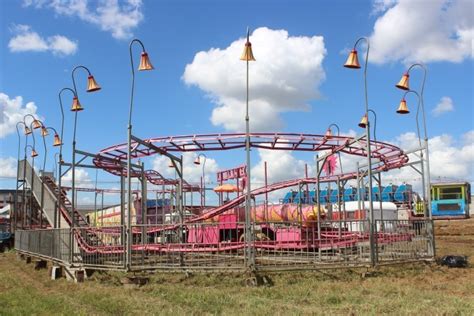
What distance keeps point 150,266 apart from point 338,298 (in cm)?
528

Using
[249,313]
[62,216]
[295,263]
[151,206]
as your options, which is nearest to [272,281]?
[295,263]

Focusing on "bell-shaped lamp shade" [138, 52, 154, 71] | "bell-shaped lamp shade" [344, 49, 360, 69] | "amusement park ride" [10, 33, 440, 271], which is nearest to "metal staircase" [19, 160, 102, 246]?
"amusement park ride" [10, 33, 440, 271]

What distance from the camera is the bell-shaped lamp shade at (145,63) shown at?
13.8 metres

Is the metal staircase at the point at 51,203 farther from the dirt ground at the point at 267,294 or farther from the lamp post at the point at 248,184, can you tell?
the lamp post at the point at 248,184

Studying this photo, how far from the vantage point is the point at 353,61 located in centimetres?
1400

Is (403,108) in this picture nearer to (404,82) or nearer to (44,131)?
(404,82)

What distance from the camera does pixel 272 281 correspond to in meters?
13.0

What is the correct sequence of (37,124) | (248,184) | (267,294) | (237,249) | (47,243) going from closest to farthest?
1. (267,294)
2. (248,184)
3. (237,249)
4. (47,243)
5. (37,124)

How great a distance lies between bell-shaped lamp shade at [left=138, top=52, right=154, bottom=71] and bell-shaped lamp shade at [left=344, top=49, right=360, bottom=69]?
206 inches

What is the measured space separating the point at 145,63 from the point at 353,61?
219 inches

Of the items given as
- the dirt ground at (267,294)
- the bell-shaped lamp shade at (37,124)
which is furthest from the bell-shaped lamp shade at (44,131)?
the dirt ground at (267,294)

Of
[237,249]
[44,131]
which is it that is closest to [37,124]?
[44,131]

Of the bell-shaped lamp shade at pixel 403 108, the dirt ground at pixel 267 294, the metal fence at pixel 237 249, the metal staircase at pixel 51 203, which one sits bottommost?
the dirt ground at pixel 267 294

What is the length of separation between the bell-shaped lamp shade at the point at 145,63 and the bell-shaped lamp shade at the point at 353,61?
5.23 m
